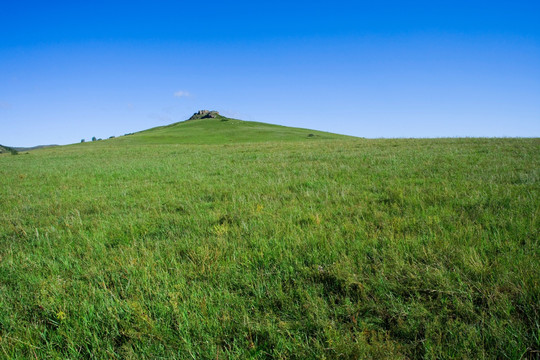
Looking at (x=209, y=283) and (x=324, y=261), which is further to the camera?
(x=324, y=261)

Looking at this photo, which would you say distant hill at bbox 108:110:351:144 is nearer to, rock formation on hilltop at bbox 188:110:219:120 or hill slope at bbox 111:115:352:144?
hill slope at bbox 111:115:352:144

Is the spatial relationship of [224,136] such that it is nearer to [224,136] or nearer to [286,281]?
[224,136]

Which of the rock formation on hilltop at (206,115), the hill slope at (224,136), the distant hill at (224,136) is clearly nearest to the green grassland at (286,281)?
the distant hill at (224,136)

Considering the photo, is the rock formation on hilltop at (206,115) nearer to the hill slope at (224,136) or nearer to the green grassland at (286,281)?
the hill slope at (224,136)

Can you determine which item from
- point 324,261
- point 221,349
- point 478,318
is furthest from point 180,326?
point 478,318

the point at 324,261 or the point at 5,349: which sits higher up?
the point at 324,261

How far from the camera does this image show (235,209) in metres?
5.23

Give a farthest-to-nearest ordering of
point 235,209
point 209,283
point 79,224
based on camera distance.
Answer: point 235,209
point 79,224
point 209,283

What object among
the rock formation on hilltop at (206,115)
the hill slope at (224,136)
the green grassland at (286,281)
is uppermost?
the rock formation on hilltop at (206,115)

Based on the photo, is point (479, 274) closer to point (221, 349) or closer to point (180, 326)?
point (221, 349)

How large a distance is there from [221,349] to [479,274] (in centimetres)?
246

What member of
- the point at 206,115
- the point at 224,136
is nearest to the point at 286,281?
the point at 224,136

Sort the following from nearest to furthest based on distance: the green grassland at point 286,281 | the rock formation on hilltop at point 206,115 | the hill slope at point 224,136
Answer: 1. the green grassland at point 286,281
2. the hill slope at point 224,136
3. the rock formation on hilltop at point 206,115

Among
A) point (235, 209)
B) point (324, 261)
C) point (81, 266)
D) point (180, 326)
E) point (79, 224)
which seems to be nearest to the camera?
point (180, 326)
